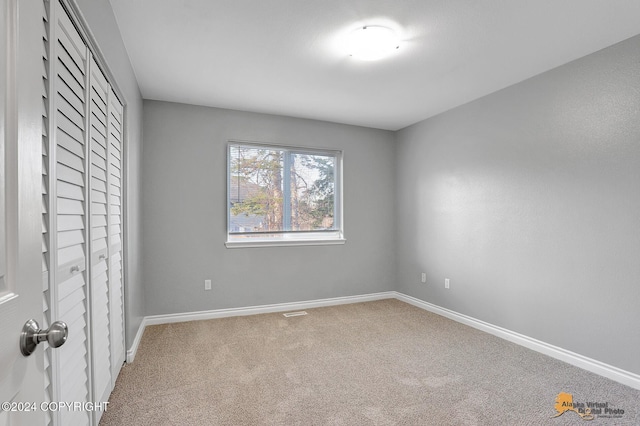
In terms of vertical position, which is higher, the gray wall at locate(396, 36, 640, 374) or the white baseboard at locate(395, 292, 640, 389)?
the gray wall at locate(396, 36, 640, 374)

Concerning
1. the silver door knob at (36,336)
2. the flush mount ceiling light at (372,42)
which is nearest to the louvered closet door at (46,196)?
the silver door knob at (36,336)

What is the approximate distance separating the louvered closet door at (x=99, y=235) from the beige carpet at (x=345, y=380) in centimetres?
34

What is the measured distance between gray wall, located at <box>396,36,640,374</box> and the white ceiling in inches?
10.9

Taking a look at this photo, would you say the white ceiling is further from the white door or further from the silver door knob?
the silver door knob

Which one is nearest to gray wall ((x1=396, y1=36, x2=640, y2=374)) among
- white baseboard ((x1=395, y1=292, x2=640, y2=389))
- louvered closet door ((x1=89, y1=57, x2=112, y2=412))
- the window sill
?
white baseboard ((x1=395, y1=292, x2=640, y2=389))

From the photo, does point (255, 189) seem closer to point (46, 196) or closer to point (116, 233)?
point (116, 233)

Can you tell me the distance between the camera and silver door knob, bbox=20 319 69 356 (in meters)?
0.65

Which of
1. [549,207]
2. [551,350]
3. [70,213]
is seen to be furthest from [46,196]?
[551,350]

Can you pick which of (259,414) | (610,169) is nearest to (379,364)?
(259,414)

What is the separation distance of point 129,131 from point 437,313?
3698 mm

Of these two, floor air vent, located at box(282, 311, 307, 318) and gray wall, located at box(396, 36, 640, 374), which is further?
floor air vent, located at box(282, 311, 307, 318)

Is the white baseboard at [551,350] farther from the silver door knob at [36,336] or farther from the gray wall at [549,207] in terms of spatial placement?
the silver door knob at [36,336]

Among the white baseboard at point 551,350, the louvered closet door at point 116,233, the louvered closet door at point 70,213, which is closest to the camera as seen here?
the louvered closet door at point 70,213

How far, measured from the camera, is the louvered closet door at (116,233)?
2160 millimetres
